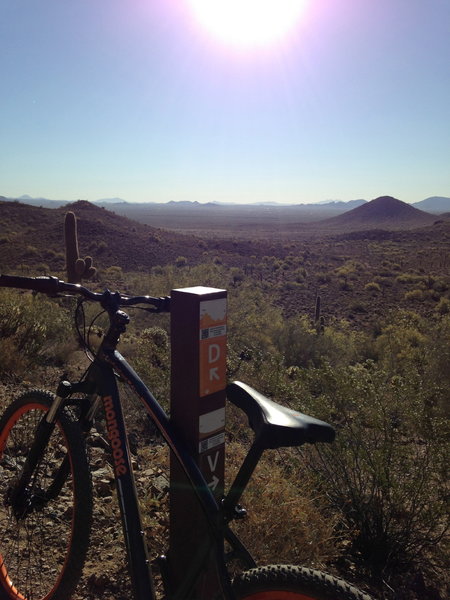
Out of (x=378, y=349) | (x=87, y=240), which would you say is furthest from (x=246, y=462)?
(x=87, y=240)

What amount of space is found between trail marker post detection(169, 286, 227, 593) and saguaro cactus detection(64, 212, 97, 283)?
11.7 feet

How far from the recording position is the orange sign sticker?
1.93 metres

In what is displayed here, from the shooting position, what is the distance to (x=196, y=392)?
6.41 feet

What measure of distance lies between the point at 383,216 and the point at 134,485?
114 metres

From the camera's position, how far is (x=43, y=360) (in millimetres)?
6645

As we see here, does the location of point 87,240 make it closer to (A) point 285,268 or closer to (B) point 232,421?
(A) point 285,268

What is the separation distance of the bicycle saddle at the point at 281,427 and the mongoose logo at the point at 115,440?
1.89 ft

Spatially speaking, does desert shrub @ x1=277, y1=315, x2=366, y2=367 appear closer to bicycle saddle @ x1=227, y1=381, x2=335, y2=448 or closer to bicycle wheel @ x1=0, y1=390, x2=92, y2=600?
bicycle wheel @ x1=0, y1=390, x2=92, y2=600

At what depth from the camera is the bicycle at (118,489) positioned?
144 centimetres

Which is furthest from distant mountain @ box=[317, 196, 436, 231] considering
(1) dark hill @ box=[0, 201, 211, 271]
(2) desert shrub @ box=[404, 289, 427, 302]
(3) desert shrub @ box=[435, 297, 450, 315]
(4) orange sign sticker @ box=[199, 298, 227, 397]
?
(4) orange sign sticker @ box=[199, 298, 227, 397]

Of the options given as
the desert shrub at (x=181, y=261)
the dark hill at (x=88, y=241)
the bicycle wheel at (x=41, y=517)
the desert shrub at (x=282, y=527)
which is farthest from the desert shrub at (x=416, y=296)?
the bicycle wheel at (x=41, y=517)

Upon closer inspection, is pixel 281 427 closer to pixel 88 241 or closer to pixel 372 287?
pixel 372 287

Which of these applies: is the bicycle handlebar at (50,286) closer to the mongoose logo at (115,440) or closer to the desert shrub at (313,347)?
the mongoose logo at (115,440)

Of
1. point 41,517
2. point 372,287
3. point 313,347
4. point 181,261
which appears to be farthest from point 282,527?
point 181,261
